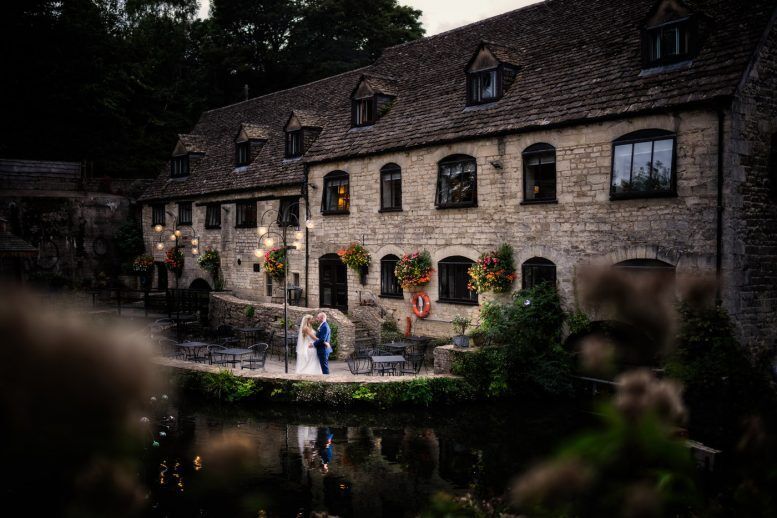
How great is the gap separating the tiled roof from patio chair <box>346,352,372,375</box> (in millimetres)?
6627

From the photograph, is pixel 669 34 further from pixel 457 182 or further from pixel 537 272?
pixel 457 182

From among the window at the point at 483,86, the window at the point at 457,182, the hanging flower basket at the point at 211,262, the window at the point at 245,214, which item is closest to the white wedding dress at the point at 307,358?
the window at the point at 457,182

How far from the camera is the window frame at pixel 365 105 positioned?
69.9 ft

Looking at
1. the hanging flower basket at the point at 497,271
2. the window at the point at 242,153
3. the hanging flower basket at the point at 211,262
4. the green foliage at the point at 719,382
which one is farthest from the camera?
the hanging flower basket at the point at 211,262

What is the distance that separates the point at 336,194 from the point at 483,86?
659cm

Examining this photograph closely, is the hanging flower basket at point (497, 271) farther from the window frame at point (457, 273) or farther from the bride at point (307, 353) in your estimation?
the bride at point (307, 353)

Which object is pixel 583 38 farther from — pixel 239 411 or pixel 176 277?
pixel 176 277

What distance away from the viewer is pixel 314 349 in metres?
16.1

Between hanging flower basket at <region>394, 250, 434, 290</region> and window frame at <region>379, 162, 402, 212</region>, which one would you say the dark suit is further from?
window frame at <region>379, 162, 402, 212</region>

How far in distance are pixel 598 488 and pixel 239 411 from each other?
13.5 m

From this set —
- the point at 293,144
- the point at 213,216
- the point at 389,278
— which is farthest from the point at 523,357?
the point at 213,216

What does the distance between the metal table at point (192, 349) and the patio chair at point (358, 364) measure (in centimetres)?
399

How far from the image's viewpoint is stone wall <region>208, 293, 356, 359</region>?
1833 centimetres

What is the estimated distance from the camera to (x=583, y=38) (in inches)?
679
